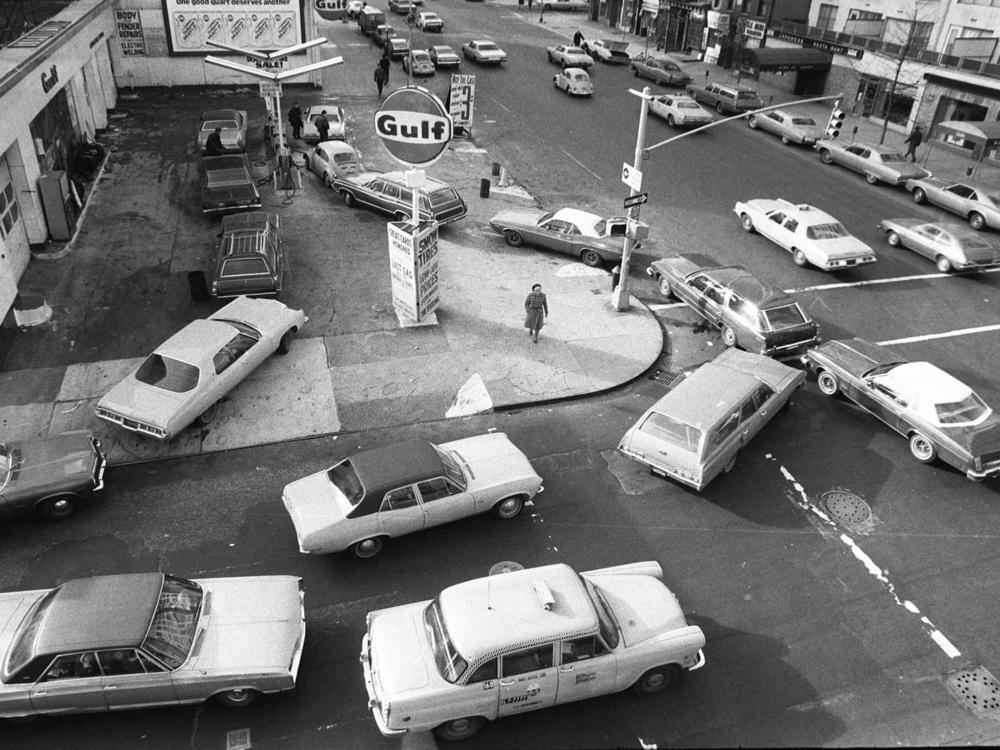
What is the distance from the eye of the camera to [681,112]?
33969 mm

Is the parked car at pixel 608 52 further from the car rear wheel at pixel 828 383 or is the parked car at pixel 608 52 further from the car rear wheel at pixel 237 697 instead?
the car rear wheel at pixel 237 697

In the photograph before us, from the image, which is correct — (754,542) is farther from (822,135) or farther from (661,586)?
(822,135)

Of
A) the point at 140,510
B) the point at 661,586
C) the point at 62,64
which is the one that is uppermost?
the point at 62,64

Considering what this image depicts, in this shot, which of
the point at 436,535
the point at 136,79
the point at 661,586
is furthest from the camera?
the point at 136,79

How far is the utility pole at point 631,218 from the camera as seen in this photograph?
17.1 meters

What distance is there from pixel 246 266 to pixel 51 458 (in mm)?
7315

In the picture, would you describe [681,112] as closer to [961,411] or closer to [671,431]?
[961,411]

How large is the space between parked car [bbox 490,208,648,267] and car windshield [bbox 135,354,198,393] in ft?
36.2

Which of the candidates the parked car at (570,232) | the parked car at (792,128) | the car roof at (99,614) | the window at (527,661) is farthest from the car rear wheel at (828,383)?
the parked car at (792,128)

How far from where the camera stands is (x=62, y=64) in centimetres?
2436

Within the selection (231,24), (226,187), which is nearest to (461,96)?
(226,187)

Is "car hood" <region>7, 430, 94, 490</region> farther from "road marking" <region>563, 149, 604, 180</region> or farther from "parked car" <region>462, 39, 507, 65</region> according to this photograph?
"parked car" <region>462, 39, 507, 65</region>

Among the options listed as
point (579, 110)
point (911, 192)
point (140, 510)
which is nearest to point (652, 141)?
point (579, 110)

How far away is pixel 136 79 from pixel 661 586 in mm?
37385
